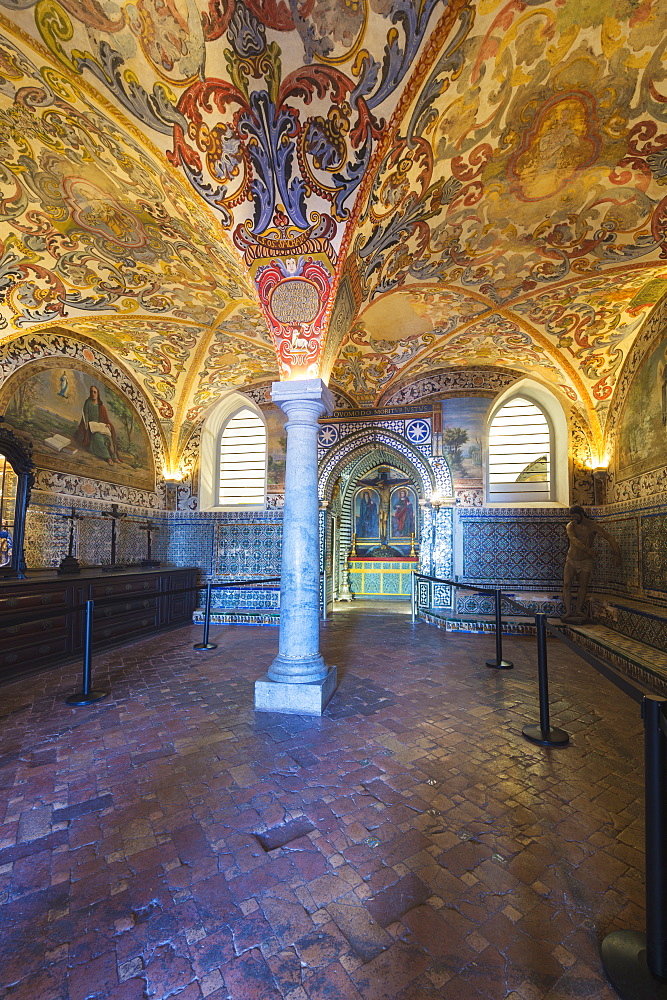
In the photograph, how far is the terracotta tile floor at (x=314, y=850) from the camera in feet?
5.62

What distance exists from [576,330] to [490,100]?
4.76 meters

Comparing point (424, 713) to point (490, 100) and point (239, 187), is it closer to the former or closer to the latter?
point (239, 187)

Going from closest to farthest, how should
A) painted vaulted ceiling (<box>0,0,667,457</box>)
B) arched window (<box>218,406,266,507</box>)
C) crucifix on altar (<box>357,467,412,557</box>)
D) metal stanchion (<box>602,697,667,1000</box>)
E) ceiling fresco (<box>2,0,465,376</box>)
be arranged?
metal stanchion (<box>602,697,667,1000</box>) → ceiling fresco (<box>2,0,465,376</box>) → painted vaulted ceiling (<box>0,0,667,457</box>) → arched window (<box>218,406,266,507</box>) → crucifix on altar (<box>357,467,412,557</box>)

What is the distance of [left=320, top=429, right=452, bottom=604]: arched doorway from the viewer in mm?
10359

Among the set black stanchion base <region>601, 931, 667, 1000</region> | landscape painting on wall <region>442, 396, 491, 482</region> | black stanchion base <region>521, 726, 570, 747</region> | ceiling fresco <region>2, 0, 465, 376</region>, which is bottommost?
black stanchion base <region>521, 726, 570, 747</region>

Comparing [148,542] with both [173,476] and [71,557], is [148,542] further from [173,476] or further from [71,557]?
[71,557]

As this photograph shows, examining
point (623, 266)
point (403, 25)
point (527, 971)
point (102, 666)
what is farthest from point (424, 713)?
point (623, 266)

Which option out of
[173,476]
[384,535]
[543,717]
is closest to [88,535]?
[173,476]

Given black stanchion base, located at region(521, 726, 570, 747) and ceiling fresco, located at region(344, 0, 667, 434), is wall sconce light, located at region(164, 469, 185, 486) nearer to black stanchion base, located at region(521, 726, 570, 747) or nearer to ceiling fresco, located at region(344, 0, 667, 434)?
ceiling fresco, located at region(344, 0, 667, 434)

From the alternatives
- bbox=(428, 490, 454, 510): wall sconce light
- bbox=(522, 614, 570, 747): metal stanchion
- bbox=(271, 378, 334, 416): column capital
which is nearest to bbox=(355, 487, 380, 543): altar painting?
bbox=(428, 490, 454, 510): wall sconce light

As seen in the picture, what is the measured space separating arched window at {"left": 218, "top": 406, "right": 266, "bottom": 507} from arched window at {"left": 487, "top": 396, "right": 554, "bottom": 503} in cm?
563

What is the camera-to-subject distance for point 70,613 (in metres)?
6.27

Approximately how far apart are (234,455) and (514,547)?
23.4 feet

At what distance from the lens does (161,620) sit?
332 inches
